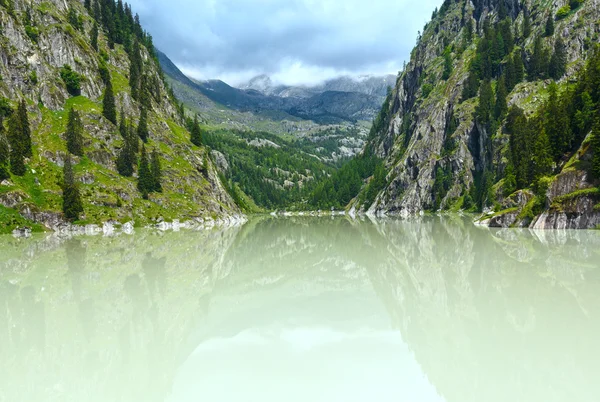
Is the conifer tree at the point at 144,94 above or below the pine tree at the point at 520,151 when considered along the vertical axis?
above

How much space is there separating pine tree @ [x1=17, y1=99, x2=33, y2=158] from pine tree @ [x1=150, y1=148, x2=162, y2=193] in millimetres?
24254

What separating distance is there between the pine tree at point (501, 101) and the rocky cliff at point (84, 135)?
87877mm

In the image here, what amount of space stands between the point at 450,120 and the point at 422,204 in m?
32.1

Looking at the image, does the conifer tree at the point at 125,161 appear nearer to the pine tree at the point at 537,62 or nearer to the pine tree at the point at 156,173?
the pine tree at the point at 156,173

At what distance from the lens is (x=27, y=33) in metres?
95.0

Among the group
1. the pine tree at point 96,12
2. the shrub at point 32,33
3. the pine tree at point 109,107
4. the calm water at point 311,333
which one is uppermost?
the pine tree at point 96,12

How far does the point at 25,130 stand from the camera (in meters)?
75.4

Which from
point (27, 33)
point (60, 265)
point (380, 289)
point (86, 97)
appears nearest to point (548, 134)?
point (380, 289)

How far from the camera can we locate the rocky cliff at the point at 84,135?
2849 inches

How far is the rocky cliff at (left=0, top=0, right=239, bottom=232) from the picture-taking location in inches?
2849

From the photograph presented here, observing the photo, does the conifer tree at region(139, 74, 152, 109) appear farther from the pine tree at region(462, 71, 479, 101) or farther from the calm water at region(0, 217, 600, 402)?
the pine tree at region(462, 71, 479, 101)

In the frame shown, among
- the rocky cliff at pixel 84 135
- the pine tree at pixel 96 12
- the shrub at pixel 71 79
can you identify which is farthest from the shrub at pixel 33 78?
the pine tree at pixel 96 12

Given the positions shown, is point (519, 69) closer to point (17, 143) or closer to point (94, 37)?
point (94, 37)

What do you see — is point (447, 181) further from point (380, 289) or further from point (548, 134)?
point (380, 289)
